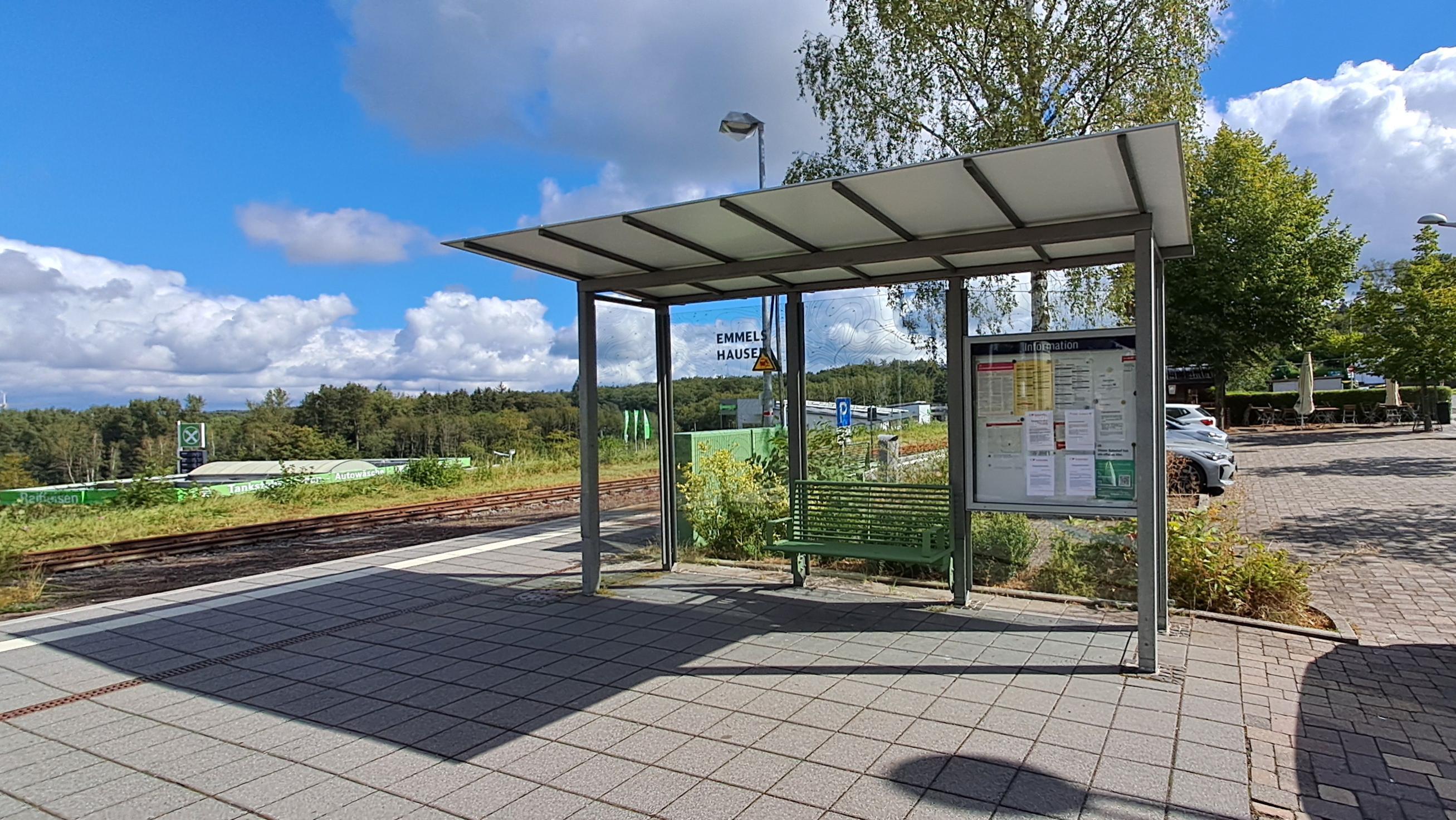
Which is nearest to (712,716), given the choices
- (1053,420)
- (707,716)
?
(707,716)

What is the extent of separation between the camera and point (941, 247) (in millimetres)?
5473

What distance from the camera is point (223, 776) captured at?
3645mm

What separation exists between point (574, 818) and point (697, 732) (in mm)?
940

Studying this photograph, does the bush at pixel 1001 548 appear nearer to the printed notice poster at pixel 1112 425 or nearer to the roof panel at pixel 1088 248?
the printed notice poster at pixel 1112 425

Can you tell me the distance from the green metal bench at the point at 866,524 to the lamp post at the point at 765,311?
1.79 metres

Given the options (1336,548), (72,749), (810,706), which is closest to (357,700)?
(72,749)

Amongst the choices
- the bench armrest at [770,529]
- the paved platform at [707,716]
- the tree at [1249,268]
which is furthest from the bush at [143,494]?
the tree at [1249,268]

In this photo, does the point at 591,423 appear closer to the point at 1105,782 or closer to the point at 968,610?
the point at 968,610

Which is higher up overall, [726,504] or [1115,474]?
[1115,474]

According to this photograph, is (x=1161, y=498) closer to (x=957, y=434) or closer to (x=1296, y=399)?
(x=957, y=434)

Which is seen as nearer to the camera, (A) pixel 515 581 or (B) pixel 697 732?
(B) pixel 697 732

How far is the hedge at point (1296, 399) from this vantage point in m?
36.9

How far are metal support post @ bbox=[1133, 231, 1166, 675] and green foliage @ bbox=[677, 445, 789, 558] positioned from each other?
13.7 feet

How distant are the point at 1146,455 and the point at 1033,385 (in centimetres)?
110
